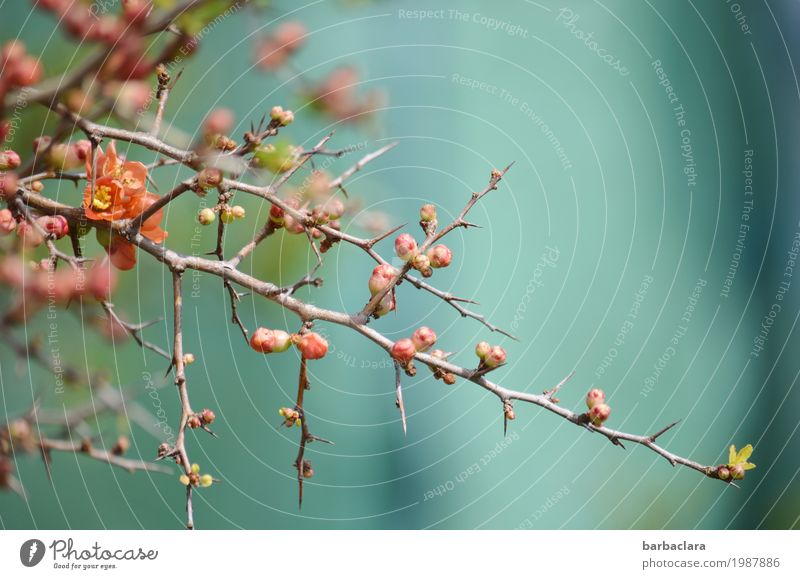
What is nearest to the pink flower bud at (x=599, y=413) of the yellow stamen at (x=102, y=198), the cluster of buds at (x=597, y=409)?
the cluster of buds at (x=597, y=409)

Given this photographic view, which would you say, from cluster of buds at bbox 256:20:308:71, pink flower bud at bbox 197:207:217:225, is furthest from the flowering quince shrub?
cluster of buds at bbox 256:20:308:71

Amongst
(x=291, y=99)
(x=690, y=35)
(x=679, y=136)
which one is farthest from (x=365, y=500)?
(x=690, y=35)

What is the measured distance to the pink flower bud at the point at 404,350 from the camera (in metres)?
0.76

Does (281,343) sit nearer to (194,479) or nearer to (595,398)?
(194,479)

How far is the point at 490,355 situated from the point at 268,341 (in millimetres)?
222

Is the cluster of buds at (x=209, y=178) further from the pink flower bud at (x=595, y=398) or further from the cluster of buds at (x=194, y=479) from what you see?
the pink flower bud at (x=595, y=398)

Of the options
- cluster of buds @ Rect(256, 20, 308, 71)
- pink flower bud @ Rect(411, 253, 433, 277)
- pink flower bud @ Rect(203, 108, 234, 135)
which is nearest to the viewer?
pink flower bud @ Rect(411, 253, 433, 277)

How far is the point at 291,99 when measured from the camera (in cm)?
110

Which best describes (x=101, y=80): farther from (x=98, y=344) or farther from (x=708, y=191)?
(x=708, y=191)

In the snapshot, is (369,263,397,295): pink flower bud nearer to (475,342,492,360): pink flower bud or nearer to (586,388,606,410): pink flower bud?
(475,342,492,360): pink flower bud

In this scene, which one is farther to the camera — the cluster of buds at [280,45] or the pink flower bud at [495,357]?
the cluster of buds at [280,45]

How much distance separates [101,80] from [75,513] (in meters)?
0.79

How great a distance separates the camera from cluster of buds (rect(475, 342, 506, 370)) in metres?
0.76

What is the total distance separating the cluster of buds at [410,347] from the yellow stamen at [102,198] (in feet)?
1.08
